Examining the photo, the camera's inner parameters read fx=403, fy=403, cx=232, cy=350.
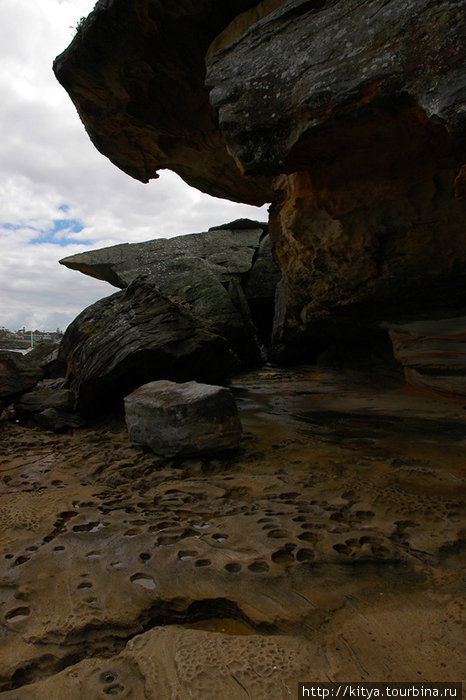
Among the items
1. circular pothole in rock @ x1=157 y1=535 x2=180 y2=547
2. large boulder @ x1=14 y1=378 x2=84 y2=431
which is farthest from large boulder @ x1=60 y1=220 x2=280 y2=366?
circular pothole in rock @ x1=157 y1=535 x2=180 y2=547

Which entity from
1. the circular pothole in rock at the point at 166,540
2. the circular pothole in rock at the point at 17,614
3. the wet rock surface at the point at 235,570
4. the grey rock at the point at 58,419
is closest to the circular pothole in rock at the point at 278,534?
the wet rock surface at the point at 235,570

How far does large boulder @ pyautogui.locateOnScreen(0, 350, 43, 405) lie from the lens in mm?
6641

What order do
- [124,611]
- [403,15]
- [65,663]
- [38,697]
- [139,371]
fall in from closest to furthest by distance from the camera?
[38,697] → [65,663] → [124,611] → [403,15] → [139,371]

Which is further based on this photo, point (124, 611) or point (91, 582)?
point (91, 582)

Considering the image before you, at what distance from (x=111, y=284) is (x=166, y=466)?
37.0ft

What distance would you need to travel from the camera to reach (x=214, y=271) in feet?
39.0

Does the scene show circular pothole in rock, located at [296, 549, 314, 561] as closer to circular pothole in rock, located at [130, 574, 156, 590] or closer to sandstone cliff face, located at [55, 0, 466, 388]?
circular pothole in rock, located at [130, 574, 156, 590]

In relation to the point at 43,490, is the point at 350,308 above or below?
above

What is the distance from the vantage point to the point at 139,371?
5883mm

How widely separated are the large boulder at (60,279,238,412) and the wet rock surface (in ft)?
6.46

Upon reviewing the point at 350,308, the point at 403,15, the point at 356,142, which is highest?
the point at 403,15

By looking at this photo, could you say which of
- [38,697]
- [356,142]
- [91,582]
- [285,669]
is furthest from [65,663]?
[356,142]

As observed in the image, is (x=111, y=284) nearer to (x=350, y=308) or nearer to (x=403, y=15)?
(x=350, y=308)

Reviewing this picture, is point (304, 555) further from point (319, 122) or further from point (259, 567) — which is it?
point (319, 122)
